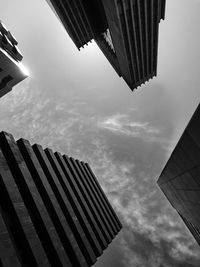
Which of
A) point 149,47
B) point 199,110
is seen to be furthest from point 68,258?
point 149,47

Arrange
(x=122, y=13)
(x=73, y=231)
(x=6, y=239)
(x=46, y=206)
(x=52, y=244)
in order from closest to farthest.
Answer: (x=6, y=239) < (x=52, y=244) < (x=46, y=206) < (x=73, y=231) < (x=122, y=13)

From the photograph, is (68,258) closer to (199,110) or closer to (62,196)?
(62,196)

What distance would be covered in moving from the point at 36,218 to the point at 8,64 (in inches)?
1182

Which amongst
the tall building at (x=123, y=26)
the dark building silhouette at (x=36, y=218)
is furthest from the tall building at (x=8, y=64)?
the tall building at (x=123, y=26)

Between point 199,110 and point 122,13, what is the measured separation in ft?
182

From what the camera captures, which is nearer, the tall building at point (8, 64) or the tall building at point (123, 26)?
the tall building at point (8, 64)

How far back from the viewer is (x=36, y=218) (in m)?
18.9

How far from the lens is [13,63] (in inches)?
1642

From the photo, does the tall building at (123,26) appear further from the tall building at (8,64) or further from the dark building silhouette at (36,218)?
the dark building silhouette at (36,218)

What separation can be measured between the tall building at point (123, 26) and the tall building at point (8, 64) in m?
22.4

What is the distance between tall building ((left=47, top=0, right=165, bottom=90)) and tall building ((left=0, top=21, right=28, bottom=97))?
22403 millimetres

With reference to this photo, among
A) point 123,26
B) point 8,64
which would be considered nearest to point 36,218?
point 8,64

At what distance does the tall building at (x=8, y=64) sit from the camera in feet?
132

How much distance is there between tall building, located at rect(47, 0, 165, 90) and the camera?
65.0m
